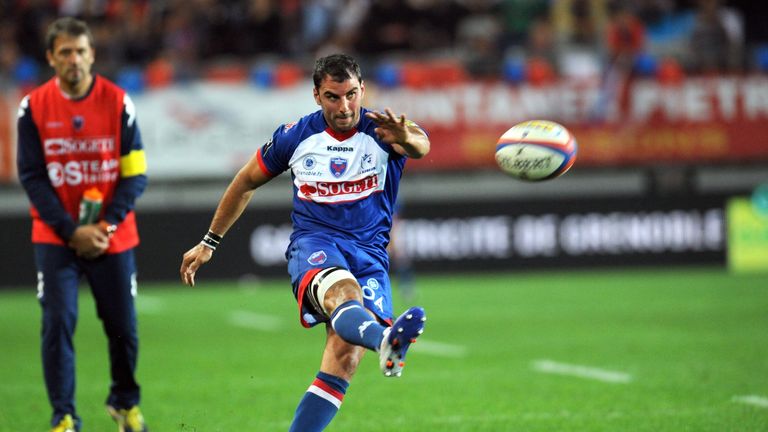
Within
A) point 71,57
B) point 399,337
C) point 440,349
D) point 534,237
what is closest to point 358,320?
point 399,337

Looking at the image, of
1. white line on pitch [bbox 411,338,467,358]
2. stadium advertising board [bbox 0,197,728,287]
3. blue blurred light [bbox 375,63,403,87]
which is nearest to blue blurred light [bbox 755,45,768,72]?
stadium advertising board [bbox 0,197,728,287]

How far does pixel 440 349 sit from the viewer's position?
12.0 m

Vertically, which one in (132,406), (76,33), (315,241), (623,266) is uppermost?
(76,33)

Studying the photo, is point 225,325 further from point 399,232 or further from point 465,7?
point 465,7

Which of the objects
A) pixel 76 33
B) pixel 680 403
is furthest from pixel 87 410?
pixel 680 403

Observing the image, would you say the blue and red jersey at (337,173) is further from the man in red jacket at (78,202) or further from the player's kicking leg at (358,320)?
the man in red jacket at (78,202)

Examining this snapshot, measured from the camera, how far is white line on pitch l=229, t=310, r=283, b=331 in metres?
14.6

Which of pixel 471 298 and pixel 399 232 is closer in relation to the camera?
pixel 471 298

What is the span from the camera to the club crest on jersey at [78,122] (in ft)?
23.5

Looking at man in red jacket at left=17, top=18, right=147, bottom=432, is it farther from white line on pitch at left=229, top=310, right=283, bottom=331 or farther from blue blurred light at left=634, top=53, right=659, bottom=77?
blue blurred light at left=634, top=53, right=659, bottom=77

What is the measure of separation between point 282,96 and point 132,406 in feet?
42.9

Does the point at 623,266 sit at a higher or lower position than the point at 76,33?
lower

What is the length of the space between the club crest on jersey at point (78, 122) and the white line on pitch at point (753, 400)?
4.81 m

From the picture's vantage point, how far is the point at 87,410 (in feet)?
28.5
